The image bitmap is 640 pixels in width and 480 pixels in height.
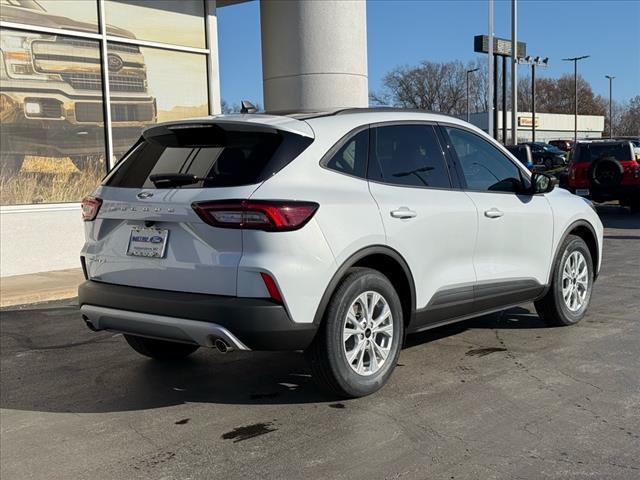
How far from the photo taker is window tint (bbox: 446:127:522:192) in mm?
5555

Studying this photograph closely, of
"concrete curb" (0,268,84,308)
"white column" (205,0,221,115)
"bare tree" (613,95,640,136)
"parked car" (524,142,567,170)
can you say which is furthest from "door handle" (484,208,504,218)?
"bare tree" (613,95,640,136)

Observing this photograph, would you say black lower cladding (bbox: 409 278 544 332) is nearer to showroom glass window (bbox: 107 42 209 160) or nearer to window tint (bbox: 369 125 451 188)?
window tint (bbox: 369 125 451 188)

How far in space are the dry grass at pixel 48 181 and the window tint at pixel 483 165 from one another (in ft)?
24.5

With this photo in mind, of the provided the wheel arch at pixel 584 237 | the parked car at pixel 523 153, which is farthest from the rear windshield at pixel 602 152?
the wheel arch at pixel 584 237

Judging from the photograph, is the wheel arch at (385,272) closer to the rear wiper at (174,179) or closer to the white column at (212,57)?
the rear wiper at (174,179)

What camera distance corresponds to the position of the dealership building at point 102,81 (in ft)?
35.1

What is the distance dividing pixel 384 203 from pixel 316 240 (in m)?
0.67

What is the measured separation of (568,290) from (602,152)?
12.2 metres

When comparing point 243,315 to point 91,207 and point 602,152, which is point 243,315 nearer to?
point 91,207

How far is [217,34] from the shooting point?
524 inches

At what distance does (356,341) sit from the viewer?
4.59 metres

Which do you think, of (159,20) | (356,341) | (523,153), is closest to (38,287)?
(159,20)

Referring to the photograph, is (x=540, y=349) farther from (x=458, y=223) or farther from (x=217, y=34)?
(x=217, y=34)

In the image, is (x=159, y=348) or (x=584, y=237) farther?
(x=584, y=237)
